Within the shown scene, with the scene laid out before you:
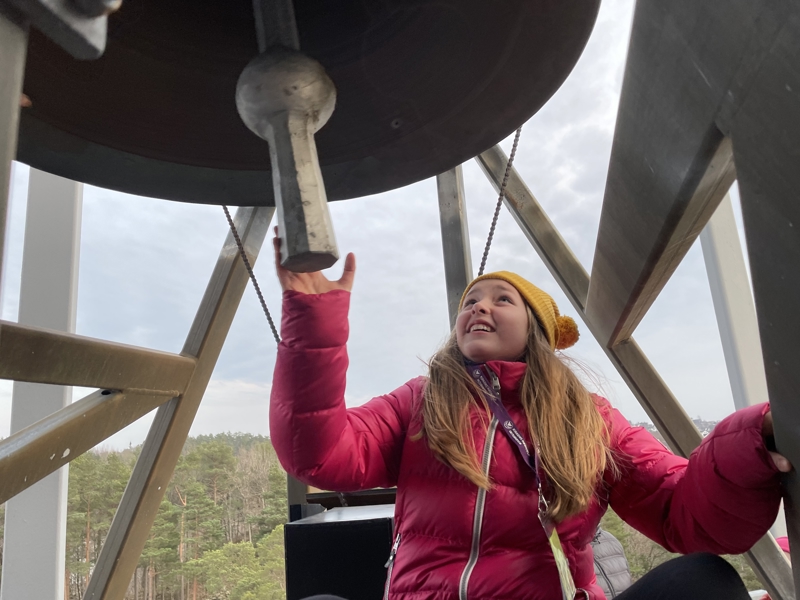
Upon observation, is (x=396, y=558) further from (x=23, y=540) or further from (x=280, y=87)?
(x=23, y=540)

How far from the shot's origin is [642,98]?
1.11 feet

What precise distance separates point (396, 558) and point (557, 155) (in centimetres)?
192

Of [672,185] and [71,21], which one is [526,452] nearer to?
[672,185]

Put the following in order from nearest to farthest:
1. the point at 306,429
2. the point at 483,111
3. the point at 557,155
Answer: the point at 483,111, the point at 306,429, the point at 557,155

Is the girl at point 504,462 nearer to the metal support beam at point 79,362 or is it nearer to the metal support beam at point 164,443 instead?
the metal support beam at point 79,362

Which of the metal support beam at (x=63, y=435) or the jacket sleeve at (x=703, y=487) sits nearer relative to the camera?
the jacket sleeve at (x=703, y=487)

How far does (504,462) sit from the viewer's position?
2.39 feet

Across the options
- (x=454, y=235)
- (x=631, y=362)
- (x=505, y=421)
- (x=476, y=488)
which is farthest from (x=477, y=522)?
(x=454, y=235)

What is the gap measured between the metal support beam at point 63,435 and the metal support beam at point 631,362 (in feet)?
2.80

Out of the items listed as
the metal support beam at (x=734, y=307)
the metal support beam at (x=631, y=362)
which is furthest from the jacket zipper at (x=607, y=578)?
the metal support beam at (x=734, y=307)

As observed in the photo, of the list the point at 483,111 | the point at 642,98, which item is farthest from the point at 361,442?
the point at 642,98

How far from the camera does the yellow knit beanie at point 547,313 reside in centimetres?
92

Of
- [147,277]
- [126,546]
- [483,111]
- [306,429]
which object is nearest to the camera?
[483,111]

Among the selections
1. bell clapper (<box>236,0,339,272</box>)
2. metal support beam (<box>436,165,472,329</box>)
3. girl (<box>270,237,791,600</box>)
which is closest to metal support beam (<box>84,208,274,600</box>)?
metal support beam (<box>436,165,472,329</box>)
